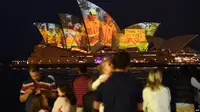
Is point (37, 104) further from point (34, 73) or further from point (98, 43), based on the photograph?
point (98, 43)

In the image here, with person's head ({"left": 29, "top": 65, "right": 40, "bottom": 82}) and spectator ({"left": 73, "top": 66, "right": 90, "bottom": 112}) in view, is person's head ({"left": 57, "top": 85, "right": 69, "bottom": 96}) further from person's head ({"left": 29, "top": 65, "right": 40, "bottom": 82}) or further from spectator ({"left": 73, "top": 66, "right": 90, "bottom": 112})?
spectator ({"left": 73, "top": 66, "right": 90, "bottom": 112})

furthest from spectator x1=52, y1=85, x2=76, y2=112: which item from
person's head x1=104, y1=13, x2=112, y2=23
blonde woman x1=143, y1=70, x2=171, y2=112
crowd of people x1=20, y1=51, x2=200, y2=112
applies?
person's head x1=104, y1=13, x2=112, y2=23

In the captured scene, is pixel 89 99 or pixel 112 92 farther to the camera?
pixel 89 99

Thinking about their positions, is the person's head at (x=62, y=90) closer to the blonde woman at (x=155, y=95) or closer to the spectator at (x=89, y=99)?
the spectator at (x=89, y=99)

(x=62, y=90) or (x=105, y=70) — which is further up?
(x=105, y=70)

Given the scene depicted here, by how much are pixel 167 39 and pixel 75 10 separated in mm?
3182

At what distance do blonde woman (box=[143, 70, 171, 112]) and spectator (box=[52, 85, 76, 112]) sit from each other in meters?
0.90

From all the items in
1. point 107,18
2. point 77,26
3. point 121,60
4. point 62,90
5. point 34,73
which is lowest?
point 62,90

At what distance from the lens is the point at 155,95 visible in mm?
4715

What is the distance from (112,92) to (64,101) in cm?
117

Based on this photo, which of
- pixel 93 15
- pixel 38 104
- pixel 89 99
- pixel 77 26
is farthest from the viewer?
pixel 77 26

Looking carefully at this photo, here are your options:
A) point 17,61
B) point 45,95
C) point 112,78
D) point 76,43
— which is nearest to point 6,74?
point 17,61

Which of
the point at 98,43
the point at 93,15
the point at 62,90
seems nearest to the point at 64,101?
the point at 62,90

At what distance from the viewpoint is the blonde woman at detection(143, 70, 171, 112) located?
185 inches
